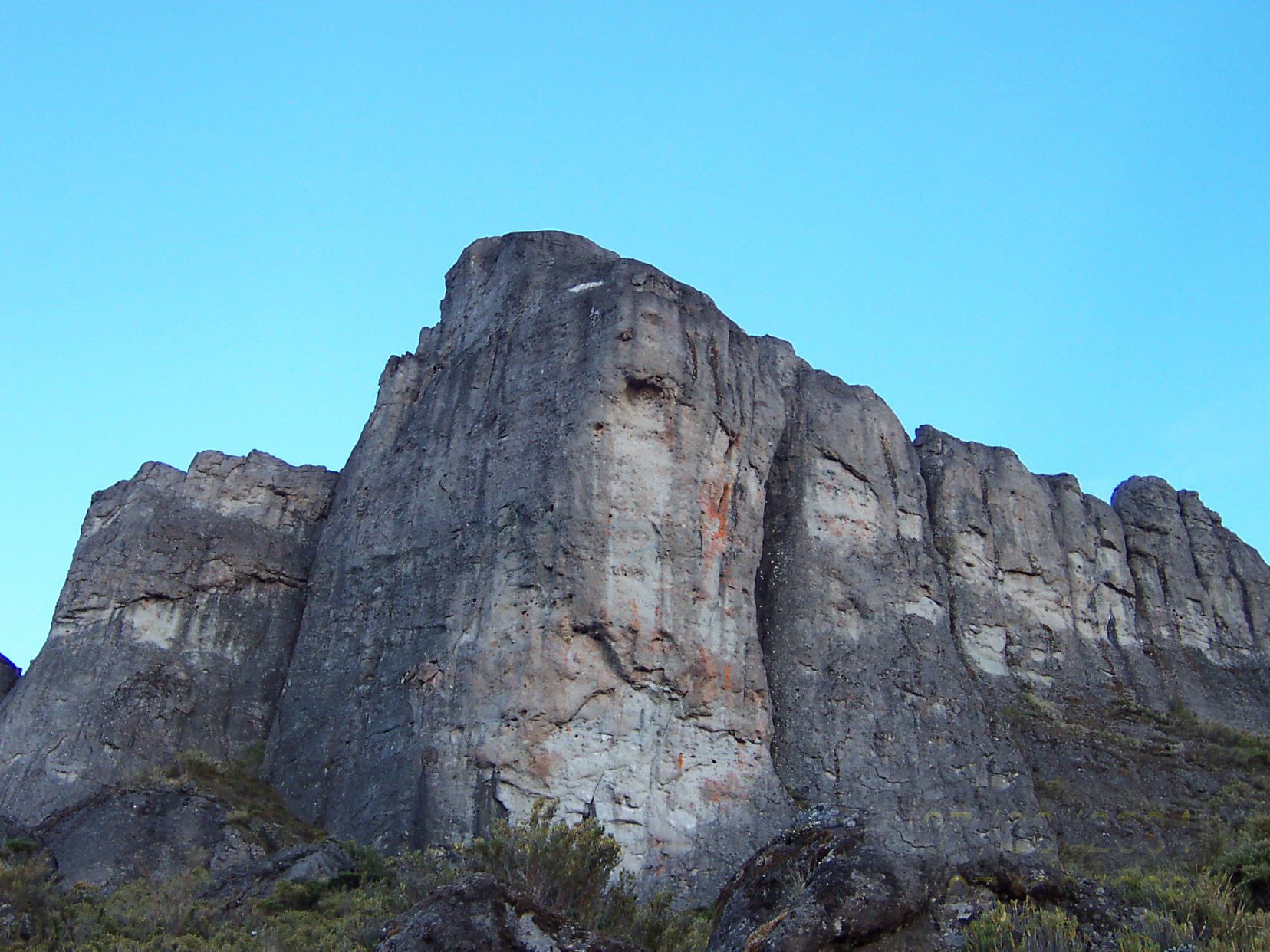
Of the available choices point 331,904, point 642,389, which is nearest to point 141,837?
point 331,904

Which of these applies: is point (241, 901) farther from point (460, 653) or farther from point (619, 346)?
point (619, 346)

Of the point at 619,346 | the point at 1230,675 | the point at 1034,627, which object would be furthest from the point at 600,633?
the point at 1230,675

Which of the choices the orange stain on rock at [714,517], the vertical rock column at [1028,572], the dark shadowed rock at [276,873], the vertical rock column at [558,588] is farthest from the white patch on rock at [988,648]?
the dark shadowed rock at [276,873]

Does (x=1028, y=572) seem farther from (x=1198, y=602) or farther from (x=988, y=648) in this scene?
(x=1198, y=602)

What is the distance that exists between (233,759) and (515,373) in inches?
446

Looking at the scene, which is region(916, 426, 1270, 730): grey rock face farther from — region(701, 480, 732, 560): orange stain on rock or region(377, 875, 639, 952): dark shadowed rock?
region(377, 875, 639, 952): dark shadowed rock

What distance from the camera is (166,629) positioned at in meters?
35.4

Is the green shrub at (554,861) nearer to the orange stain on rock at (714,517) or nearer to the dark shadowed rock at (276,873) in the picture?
the dark shadowed rock at (276,873)

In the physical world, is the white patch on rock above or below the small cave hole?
below

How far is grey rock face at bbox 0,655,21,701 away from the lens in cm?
3666

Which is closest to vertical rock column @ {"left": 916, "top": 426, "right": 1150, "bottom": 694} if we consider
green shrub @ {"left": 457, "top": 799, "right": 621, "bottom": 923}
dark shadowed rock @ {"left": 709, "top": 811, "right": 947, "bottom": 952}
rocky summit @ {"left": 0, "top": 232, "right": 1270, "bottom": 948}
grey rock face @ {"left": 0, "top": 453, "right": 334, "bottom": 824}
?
rocky summit @ {"left": 0, "top": 232, "right": 1270, "bottom": 948}

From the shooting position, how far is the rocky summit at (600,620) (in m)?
29.0

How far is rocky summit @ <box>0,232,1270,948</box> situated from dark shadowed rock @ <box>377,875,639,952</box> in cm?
1310

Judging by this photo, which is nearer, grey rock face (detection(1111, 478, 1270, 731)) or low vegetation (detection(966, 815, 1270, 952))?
low vegetation (detection(966, 815, 1270, 952))
